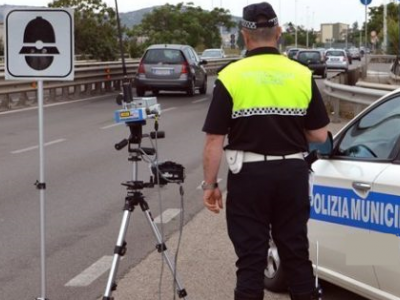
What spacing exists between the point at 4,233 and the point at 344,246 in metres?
4.03

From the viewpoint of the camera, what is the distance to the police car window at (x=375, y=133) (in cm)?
518

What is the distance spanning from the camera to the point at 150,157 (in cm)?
489

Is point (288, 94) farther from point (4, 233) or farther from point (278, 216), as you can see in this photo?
point (4, 233)

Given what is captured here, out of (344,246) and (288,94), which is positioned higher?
(288,94)

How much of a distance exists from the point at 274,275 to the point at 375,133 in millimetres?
1263

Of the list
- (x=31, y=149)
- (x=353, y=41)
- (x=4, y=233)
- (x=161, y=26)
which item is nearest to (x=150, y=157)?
(x=4, y=233)

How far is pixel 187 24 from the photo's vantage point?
8731 centimetres

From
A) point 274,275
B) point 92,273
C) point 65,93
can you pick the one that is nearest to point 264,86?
point 274,275

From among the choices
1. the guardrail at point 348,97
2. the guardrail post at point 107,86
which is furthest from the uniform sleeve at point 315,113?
the guardrail post at point 107,86

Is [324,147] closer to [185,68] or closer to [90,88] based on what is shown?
[185,68]

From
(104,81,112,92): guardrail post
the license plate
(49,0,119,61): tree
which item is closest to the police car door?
the license plate

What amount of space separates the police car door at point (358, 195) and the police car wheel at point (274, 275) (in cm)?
48

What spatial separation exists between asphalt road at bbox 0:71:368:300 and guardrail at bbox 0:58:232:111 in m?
4.06

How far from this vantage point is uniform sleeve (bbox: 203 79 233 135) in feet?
14.2
